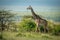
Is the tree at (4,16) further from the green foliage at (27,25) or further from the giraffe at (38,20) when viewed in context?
the giraffe at (38,20)

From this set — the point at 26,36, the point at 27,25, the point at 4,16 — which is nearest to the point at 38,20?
the point at 27,25

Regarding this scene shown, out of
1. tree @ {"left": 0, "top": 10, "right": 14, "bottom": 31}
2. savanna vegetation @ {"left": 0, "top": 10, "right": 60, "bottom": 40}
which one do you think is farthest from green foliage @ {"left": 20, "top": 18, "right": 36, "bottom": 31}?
tree @ {"left": 0, "top": 10, "right": 14, "bottom": 31}

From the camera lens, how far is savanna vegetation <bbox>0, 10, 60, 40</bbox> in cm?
245

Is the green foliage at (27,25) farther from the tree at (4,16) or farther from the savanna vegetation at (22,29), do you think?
the tree at (4,16)

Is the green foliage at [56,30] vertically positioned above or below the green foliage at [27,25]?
below

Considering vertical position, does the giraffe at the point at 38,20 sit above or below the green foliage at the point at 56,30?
above

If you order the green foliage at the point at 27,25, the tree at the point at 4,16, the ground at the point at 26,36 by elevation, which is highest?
the tree at the point at 4,16

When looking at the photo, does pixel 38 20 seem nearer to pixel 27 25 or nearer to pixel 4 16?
Result: pixel 27 25

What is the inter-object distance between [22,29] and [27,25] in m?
0.09

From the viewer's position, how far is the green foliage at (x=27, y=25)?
8.13 ft

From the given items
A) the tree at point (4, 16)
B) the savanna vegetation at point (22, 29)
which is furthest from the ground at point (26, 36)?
the tree at point (4, 16)

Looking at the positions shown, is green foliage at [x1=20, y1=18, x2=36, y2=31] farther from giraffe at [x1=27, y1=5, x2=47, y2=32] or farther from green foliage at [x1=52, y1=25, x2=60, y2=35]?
green foliage at [x1=52, y1=25, x2=60, y2=35]

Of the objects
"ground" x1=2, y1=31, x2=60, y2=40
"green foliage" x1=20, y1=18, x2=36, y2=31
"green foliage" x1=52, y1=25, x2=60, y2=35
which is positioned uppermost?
"green foliage" x1=20, y1=18, x2=36, y2=31

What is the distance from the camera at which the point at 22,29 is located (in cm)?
248
